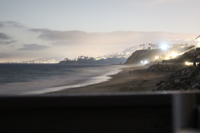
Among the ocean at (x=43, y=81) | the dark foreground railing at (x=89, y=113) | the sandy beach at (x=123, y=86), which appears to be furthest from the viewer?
the ocean at (x=43, y=81)

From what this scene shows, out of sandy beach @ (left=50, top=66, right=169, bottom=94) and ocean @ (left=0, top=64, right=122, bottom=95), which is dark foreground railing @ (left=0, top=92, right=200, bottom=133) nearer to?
sandy beach @ (left=50, top=66, right=169, bottom=94)

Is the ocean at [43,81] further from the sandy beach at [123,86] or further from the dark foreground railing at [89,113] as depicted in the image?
the dark foreground railing at [89,113]

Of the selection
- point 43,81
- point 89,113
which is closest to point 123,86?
point 89,113

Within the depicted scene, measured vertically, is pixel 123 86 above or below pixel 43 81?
above

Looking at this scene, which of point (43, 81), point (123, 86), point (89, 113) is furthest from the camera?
point (43, 81)

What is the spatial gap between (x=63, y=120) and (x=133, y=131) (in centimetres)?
93

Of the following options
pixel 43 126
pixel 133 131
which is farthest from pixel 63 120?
pixel 133 131

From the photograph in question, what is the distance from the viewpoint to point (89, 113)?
282 cm

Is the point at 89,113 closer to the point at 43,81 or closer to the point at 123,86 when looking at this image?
the point at 123,86

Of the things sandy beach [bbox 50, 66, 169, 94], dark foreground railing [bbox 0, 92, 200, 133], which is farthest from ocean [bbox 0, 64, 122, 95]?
dark foreground railing [bbox 0, 92, 200, 133]

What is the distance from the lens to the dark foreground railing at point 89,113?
2768 millimetres

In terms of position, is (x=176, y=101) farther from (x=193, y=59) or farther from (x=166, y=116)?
(x=193, y=59)

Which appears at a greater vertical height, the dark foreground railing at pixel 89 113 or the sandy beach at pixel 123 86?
the dark foreground railing at pixel 89 113

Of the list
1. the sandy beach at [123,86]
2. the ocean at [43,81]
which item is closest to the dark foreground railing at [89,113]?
the sandy beach at [123,86]
